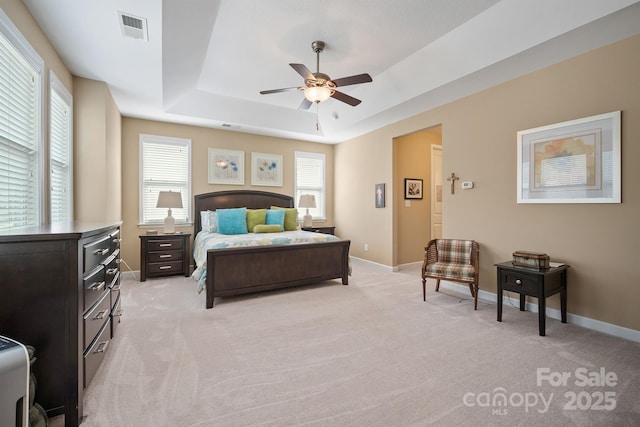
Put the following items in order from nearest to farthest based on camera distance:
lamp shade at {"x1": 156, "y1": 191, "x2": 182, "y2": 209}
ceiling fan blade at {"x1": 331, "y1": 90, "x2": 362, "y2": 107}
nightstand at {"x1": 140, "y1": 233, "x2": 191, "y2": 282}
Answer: ceiling fan blade at {"x1": 331, "y1": 90, "x2": 362, "y2": 107}
nightstand at {"x1": 140, "y1": 233, "x2": 191, "y2": 282}
lamp shade at {"x1": 156, "y1": 191, "x2": 182, "y2": 209}

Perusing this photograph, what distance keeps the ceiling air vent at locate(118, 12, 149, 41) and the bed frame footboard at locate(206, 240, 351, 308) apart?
228 cm

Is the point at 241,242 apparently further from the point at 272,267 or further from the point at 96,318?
the point at 96,318

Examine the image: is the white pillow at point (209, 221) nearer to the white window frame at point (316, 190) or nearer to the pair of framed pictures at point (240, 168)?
the pair of framed pictures at point (240, 168)

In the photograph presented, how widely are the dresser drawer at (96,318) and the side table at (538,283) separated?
3.52m

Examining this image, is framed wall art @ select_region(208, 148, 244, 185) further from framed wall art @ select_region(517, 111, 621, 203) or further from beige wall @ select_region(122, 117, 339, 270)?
framed wall art @ select_region(517, 111, 621, 203)

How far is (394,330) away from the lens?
278cm

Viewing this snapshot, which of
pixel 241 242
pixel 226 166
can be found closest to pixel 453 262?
pixel 241 242

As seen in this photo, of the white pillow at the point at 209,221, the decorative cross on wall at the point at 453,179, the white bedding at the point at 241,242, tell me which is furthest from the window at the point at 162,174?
the decorative cross on wall at the point at 453,179

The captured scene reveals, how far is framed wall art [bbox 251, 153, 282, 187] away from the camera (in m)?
6.04

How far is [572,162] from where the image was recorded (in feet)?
9.66

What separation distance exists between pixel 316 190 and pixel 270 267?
3334mm

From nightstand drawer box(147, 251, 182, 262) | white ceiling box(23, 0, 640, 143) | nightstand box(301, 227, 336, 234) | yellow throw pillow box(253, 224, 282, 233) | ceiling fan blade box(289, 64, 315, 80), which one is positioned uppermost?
white ceiling box(23, 0, 640, 143)

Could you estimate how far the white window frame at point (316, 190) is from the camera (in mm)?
6578

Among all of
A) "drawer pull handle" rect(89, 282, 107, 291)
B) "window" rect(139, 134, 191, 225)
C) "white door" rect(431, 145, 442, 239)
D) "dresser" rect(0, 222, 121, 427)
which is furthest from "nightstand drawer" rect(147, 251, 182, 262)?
"white door" rect(431, 145, 442, 239)
